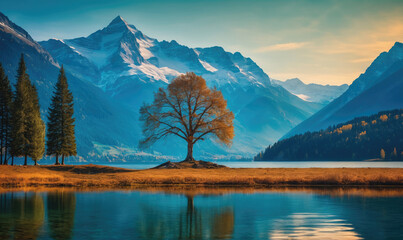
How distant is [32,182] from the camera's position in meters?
66.8

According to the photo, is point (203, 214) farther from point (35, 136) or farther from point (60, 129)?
point (60, 129)

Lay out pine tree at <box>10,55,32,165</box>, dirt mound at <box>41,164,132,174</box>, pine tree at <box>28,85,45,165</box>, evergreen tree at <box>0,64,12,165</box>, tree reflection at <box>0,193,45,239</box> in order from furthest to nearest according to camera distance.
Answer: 1. evergreen tree at <box>0,64,12,165</box>
2. pine tree at <box>28,85,45,165</box>
3. pine tree at <box>10,55,32,165</box>
4. dirt mound at <box>41,164,132,174</box>
5. tree reflection at <box>0,193,45,239</box>

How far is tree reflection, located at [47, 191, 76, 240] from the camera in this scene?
100 feet

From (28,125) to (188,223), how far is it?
6796cm

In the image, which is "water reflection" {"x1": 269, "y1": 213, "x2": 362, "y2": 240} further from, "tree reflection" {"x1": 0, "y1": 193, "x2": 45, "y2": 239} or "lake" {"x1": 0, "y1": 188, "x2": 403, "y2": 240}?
"tree reflection" {"x1": 0, "y1": 193, "x2": 45, "y2": 239}

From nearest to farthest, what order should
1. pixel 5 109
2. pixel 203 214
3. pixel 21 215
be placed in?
pixel 21 215
pixel 203 214
pixel 5 109

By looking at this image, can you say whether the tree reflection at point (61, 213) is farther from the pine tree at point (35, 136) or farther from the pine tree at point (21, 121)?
the pine tree at point (35, 136)

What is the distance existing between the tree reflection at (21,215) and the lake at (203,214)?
0.06m

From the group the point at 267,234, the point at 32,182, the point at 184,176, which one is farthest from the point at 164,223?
the point at 32,182

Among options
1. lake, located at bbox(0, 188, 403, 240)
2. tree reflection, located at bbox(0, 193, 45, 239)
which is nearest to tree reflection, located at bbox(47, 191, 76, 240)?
lake, located at bbox(0, 188, 403, 240)

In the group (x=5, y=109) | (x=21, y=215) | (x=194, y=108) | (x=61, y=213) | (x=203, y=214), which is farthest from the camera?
(x=5, y=109)

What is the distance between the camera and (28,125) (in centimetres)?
9319

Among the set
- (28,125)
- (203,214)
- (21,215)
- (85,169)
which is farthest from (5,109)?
(203,214)

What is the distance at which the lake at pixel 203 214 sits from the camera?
30.3 metres
